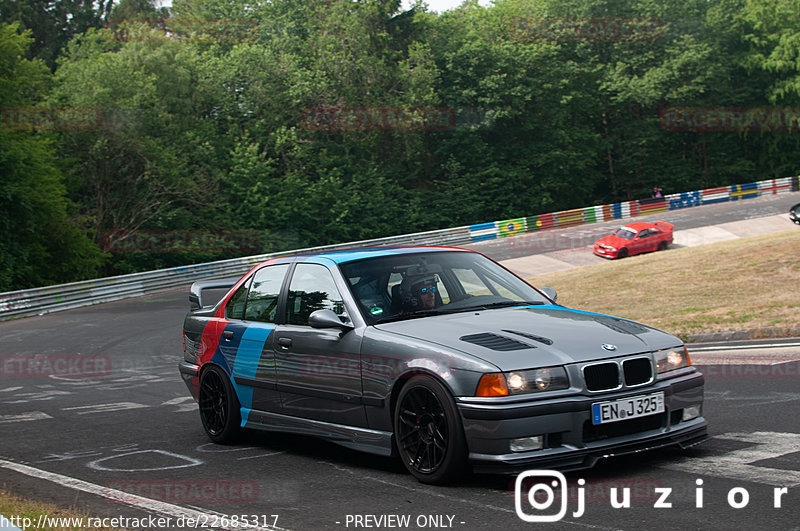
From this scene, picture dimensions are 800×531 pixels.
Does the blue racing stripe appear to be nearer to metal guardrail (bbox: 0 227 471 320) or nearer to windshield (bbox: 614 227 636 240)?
metal guardrail (bbox: 0 227 471 320)

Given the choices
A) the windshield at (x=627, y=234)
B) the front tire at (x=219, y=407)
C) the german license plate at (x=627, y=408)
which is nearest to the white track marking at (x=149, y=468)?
the front tire at (x=219, y=407)

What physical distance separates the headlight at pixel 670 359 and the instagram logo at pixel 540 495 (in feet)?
3.08

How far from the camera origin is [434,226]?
64.1 metres

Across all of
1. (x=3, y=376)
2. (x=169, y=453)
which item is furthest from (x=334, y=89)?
(x=169, y=453)

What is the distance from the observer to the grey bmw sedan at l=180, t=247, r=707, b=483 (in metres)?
5.30

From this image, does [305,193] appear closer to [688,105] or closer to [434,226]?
[434,226]

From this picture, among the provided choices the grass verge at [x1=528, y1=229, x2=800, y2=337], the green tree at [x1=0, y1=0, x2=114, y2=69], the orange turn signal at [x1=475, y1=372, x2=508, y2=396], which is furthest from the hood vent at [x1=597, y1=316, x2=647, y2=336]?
the green tree at [x1=0, y1=0, x2=114, y2=69]

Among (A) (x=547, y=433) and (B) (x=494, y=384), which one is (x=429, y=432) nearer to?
(B) (x=494, y=384)

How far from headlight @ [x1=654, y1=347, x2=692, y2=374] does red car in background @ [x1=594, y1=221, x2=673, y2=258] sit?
1337 inches

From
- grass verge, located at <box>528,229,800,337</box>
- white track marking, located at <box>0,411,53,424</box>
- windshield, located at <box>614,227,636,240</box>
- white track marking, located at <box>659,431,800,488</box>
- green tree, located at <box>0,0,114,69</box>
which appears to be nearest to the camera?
white track marking, located at <box>659,431,800,488</box>

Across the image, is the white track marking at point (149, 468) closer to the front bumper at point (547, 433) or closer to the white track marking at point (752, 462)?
the front bumper at point (547, 433)

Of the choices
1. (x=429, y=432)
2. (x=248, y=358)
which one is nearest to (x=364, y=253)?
(x=248, y=358)

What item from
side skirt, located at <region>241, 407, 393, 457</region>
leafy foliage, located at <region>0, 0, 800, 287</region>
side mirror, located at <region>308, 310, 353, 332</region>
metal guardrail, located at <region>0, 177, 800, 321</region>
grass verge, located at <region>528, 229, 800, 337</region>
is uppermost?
leafy foliage, located at <region>0, 0, 800, 287</region>

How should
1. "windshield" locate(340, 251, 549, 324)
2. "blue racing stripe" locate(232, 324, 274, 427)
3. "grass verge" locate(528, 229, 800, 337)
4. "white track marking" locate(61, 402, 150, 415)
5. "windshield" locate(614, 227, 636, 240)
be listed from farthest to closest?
1. "windshield" locate(614, 227, 636, 240)
2. "grass verge" locate(528, 229, 800, 337)
3. "white track marking" locate(61, 402, 150, 415)
4. "blue racing stripe" locate(232, 324, 274, 427)
5. "windshield" locate(340, 251, 549, 324)
